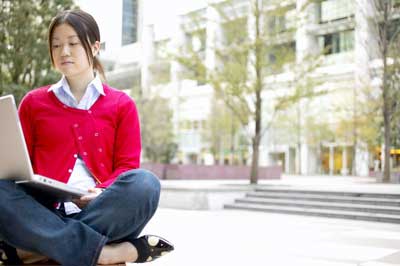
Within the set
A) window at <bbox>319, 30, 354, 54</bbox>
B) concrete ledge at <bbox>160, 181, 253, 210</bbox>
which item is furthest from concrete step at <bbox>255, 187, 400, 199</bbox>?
window at <bbox>319, 30, 354, 54</bbox>

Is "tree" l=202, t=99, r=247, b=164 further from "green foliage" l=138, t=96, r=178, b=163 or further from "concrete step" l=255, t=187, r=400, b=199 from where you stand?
"concrete step" l=255, t=187, r=400, b=199

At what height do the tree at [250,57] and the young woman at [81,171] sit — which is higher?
the tree at [250,57]

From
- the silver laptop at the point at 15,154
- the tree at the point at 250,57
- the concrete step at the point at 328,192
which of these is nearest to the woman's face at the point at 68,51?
the silver laptop at the point at 15,154

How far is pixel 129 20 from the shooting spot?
26.3ft

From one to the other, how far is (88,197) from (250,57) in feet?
40.1

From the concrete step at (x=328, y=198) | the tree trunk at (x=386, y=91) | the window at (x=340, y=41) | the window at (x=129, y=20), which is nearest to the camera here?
the window at (x=129, y=20)

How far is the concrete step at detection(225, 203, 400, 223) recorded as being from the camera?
8.99m

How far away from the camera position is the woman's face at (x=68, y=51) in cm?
248

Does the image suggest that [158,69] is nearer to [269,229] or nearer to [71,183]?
[269,229]

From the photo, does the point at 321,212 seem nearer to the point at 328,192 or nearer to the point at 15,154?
the point at 328,192

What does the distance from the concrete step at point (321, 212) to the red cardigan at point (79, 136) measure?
24.3 feet

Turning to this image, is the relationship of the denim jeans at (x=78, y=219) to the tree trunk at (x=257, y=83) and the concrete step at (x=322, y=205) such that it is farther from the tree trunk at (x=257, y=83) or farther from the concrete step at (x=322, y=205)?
the tree trunk at (x=257, y=83)

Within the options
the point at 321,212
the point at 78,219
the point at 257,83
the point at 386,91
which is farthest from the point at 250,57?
the point at 78,219

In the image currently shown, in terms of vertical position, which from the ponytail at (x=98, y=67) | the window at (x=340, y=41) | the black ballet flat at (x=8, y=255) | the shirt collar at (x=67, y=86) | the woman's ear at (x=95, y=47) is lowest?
Answer: the black ballet flat at (x=8, y=255)
